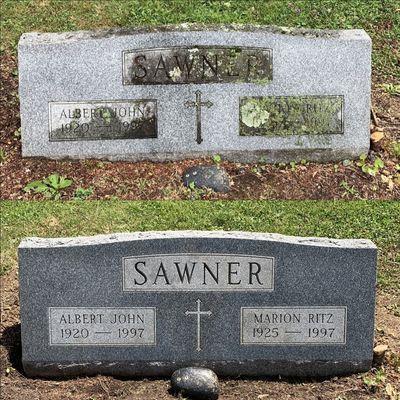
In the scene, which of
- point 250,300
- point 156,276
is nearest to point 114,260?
point 156,276

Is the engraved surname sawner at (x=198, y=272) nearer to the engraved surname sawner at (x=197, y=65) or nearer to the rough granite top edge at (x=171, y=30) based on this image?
the engraved surname sawner at (x=197, y=65)

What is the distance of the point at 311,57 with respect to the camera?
32.9 feet

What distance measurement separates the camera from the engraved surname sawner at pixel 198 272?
6.52 meters

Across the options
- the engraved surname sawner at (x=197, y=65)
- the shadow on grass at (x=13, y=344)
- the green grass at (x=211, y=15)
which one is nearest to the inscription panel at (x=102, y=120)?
the engraved surname sawner at (x=197, y=65)

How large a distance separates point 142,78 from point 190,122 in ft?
2.26

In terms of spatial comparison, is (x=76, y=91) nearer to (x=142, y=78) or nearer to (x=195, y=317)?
(x=142, y=78)

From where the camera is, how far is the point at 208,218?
29.1 feet

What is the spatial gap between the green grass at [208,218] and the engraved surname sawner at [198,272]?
2.04m

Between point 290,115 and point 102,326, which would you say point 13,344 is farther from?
point 290,115

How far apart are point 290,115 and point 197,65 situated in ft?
3.70

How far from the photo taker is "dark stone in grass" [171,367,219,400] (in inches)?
254

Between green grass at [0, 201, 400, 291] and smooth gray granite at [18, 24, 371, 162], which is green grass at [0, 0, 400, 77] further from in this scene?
green grass at [0, 201, 400, 291]

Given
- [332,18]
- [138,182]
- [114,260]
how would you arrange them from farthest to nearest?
[332,18] → [138,182] → [114,260]

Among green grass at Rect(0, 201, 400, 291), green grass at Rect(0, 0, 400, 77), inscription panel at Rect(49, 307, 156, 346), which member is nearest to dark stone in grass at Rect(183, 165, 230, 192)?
green grass at Rect(0, 201, 400, 291)
